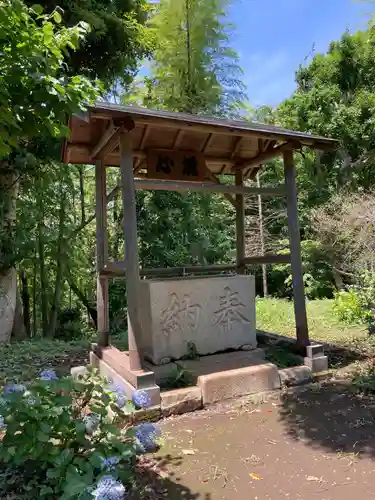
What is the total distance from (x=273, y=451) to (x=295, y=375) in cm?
140

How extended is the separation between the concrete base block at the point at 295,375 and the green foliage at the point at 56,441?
7.02 ft

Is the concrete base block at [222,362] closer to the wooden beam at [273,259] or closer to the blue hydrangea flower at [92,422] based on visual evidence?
the wooden beam at [273,259]

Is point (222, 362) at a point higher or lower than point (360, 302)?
lower

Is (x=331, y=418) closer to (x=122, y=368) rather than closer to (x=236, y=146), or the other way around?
(x=122, y=368)

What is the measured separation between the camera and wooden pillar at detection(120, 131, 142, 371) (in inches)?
138

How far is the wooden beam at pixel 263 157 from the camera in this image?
4523 millimetres

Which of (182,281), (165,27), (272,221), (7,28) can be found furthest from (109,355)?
(272,221)

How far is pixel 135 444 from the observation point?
2203 millimetres

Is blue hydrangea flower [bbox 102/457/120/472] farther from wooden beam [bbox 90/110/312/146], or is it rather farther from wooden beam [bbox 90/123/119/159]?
wooden beam [bbox 90/123/119/159]

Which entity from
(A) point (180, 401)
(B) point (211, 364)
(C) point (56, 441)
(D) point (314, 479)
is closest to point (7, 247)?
(B) point (211, 364)

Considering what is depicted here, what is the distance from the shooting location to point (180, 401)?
3424 mm

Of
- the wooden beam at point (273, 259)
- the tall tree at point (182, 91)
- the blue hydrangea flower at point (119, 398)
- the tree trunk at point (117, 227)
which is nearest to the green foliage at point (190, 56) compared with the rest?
the tall tree at point (182, 91)

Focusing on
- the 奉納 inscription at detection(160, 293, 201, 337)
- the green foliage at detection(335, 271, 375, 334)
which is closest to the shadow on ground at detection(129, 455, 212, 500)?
the 奉納 inscription at detection(160, 293, 201, 337)

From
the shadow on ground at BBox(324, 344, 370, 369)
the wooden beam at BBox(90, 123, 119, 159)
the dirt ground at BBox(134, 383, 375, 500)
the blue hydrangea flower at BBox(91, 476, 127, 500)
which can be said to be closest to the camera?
the blue hydrangea flower at BBox(91, 476, 127, 500)
